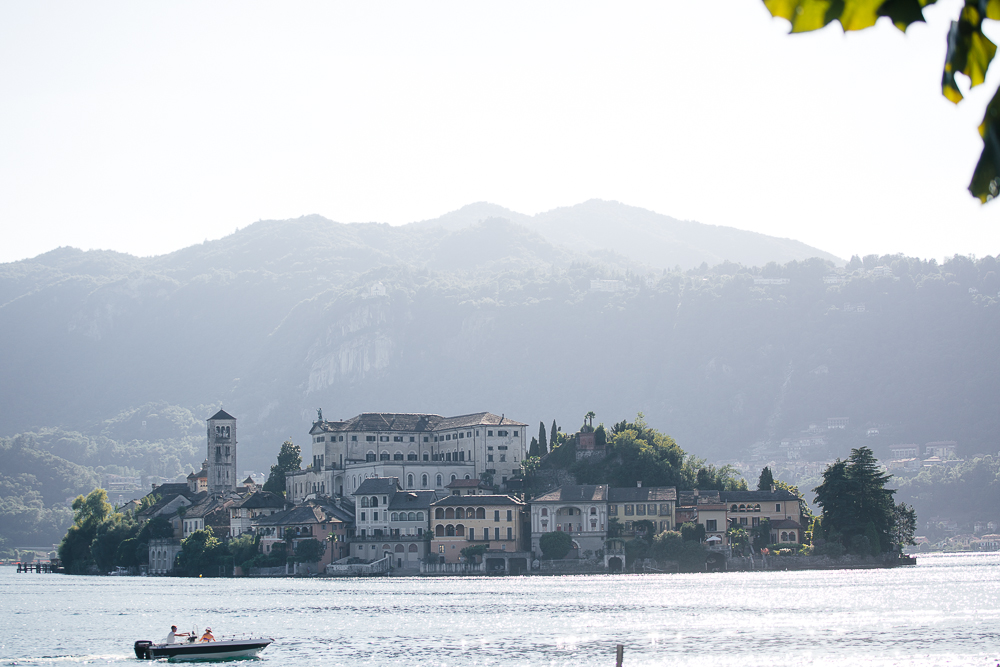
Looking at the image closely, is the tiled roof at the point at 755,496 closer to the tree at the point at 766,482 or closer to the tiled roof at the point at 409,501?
the tree at the point at 766,482

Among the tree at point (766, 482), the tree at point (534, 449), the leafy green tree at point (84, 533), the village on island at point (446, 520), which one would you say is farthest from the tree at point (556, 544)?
the leafy green tree at point (84, 533)

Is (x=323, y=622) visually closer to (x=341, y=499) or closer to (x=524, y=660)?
Answer: (x=524, y=660)

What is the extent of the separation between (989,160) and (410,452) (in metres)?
176

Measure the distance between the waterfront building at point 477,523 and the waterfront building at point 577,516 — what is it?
292 cm

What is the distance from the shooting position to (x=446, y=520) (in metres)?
150

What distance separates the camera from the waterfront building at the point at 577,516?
480 feet

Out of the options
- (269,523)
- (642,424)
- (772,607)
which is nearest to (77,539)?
(269,523)

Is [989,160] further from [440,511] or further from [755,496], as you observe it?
[440,511]

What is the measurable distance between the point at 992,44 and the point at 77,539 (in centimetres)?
20146

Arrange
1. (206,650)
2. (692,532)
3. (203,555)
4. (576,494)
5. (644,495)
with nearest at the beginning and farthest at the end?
(206,650), (692,532), (644,495), (576,494), (203,555)

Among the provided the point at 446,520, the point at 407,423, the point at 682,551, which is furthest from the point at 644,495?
the point at 407,423

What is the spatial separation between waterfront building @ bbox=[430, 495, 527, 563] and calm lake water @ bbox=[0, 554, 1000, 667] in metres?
11.4

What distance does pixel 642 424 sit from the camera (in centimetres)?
17475

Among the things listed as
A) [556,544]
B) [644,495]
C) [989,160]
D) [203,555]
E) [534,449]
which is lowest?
[203,555]
